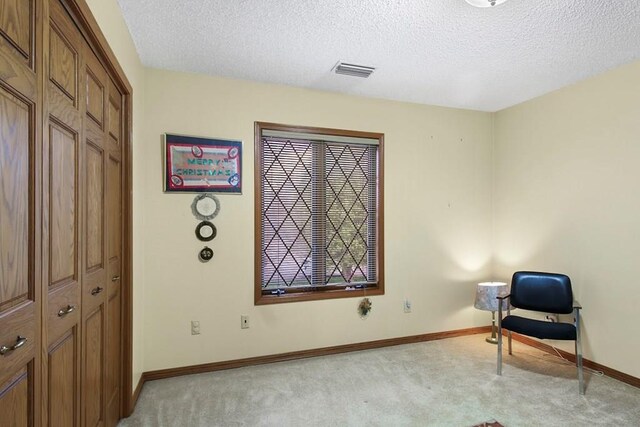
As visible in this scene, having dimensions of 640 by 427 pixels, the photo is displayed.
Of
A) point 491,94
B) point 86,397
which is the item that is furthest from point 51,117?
point 491,94

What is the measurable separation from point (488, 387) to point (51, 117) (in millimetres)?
3120

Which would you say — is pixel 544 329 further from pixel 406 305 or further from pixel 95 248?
pixel 95 248

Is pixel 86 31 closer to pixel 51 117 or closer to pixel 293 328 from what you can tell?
pixel 51 117

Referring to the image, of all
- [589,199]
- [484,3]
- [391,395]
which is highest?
[484,3]

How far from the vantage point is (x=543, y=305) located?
3.04 metres

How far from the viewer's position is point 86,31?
1520 mm

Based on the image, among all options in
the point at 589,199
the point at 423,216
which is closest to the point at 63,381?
the point at 423,216

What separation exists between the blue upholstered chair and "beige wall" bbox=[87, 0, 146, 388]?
9.19ft

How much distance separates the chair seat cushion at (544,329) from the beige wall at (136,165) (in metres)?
2.93

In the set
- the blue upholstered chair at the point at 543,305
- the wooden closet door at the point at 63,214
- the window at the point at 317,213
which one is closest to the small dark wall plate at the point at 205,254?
the window at the point at 317,213

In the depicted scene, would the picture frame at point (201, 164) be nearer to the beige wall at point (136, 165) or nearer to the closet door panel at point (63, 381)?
the beige wall at point (136, 165)

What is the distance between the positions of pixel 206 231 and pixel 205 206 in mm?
210

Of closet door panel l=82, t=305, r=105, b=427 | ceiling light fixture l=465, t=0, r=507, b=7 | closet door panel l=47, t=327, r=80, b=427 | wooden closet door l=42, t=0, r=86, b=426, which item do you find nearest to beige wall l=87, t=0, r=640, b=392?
closet door panel l=82, t=305, r=105, b=427

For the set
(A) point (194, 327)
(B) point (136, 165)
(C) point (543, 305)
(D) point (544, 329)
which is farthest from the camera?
(C) point (543, 305)
